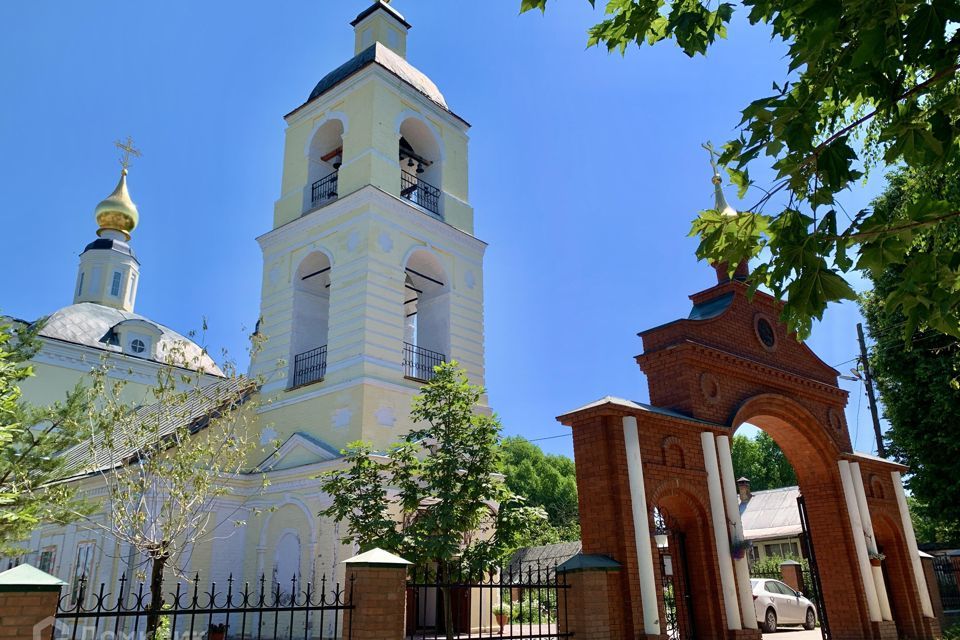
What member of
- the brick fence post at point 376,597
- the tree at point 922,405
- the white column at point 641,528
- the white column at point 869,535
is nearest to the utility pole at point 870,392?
the tree at point 922,405

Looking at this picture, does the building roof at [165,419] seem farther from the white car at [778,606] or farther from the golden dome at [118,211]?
the golden dome at [118,211]

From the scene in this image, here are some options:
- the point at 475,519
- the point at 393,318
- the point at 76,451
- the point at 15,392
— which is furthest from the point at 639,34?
the point at 76,451

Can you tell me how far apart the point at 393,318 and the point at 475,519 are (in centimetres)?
811

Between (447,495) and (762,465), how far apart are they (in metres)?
49.3

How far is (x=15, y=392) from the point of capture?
12336 mm

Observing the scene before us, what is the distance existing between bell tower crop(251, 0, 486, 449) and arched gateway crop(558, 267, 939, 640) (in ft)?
22.8

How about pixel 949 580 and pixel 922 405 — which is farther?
pixel 922 405

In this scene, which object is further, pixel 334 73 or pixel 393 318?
pixel 334 73

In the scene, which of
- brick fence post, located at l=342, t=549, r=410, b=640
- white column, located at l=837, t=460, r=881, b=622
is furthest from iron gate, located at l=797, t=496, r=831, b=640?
brick fence post, located at l=342, t=549, r=410, b=640

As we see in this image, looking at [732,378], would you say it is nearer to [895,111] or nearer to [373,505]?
[373,505]

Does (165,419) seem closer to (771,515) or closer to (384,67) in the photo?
(384,67)

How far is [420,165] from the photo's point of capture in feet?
70.4

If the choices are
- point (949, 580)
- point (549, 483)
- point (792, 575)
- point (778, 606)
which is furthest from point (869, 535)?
point (549, 483)

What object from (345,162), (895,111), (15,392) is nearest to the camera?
(895,111)
